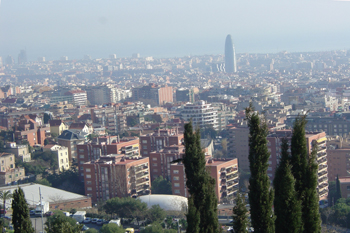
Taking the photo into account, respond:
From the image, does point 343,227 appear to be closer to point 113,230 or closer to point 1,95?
point 113,230

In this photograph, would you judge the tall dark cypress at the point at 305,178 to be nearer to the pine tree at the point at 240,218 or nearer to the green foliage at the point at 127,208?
the pine tree at the point at 240,218

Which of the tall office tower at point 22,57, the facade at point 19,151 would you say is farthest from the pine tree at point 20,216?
the tall office tower at point 22,57

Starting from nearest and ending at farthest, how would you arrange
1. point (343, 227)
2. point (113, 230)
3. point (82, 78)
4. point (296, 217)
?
point (296, 217) → point (113, 230) → point (343, 227) → point (82, 78)

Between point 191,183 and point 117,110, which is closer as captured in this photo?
point 191,183

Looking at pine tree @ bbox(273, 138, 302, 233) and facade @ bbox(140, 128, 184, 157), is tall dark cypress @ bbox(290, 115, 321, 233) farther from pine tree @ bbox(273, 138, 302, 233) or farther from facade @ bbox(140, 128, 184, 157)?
facade @ bbox(140, 128, 184, 157)

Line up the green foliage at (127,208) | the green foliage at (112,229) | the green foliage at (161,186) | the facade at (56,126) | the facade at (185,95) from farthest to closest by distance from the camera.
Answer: the facade at (185,95), the facade at (56,126), the green foliage at (161,186), the green foliage at (127,208), the green foliage at (112,229)

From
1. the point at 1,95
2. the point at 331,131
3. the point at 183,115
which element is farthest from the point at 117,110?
the point at 1,95
